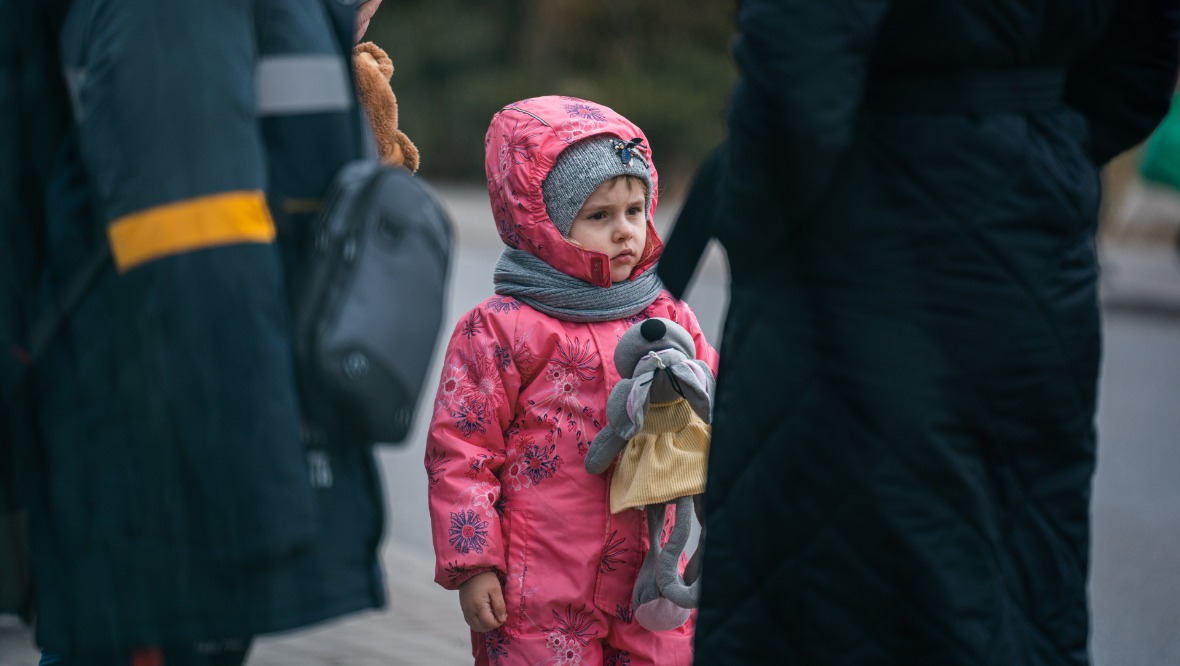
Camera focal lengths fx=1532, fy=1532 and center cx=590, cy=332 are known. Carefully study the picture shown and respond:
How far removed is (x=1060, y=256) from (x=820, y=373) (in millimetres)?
383

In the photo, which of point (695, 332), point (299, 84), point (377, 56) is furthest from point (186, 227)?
point (695, 332)

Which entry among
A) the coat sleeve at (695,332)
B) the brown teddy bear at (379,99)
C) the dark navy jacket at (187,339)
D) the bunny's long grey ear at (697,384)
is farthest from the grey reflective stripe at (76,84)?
the coat sleeve at (695,332)

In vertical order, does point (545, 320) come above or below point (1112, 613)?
above

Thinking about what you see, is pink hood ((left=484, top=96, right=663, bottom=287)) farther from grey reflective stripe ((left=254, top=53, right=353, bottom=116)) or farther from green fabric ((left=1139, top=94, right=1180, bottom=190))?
green fabric ((left=1139, top=94, right=1180, bottom=190))

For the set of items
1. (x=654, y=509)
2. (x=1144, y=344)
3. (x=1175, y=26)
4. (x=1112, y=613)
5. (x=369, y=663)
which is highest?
(x=1175, y=26)

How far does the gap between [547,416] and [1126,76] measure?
1.14 meters

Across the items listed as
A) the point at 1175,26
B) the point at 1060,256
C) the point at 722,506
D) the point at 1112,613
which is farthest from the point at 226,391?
the point at 1112,613

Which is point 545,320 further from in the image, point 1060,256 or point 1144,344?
point 1144,344

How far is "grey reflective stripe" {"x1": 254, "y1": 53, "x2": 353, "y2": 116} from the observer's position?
7.27 ft

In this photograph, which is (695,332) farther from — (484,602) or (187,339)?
(187,339)

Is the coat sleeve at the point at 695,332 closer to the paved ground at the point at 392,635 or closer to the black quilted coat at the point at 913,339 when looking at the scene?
the black quilted coat at the point at 913,339

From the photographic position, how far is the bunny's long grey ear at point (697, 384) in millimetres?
2705

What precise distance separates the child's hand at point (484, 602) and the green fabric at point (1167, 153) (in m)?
9.15

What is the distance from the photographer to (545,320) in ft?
9.24
